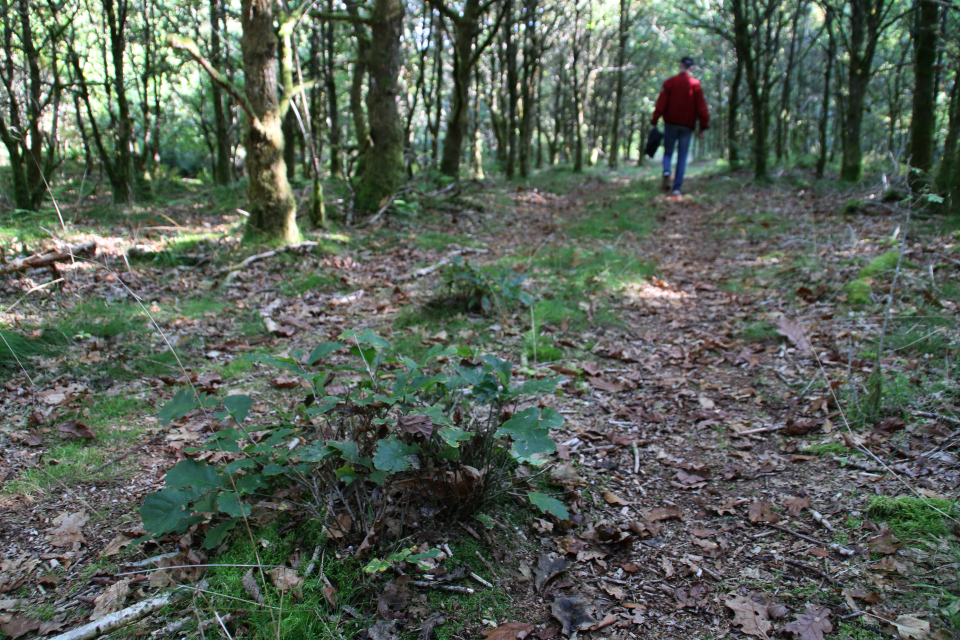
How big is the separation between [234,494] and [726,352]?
3.65 m

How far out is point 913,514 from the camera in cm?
214

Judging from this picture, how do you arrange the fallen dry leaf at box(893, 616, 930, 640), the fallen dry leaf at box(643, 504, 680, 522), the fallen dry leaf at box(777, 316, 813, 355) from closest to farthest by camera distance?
the fallen dry leaf at box(893, 616, 930, 640), the fallen dry leaf at box(643, 504, 680, 522), the fallen dry leaf at box(777, 316, 813, 355)

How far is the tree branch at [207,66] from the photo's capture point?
553cm

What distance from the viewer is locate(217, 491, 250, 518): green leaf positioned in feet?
6.20

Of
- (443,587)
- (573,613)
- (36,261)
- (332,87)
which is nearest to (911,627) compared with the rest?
(573,613)

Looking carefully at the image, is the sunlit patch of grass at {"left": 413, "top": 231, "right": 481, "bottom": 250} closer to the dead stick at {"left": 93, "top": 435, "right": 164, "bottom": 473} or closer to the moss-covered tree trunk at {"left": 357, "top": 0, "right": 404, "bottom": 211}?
the moss-covered tree trunk at {"left": 357, "top": 0, "right": 404, "bottom": 211}

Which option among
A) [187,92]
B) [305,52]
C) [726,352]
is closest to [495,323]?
[726,352]

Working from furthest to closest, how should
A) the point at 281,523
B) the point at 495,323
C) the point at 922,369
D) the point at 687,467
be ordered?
the point at 495,323, the point at 922,369, the point at 687,467, the point at 281,523

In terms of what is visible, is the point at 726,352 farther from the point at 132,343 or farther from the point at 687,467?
the point at 132,343

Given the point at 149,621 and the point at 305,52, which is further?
the point at 305,52

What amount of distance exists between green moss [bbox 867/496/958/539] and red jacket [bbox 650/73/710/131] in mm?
9679

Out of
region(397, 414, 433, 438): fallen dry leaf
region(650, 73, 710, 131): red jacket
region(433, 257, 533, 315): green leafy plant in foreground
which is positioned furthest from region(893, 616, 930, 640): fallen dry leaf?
region(650, 73, 710, 131): red jacket

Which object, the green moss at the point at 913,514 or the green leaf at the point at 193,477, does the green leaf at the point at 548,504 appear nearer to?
the green leaf at the point at 193,477

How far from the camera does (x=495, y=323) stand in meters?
4.86
